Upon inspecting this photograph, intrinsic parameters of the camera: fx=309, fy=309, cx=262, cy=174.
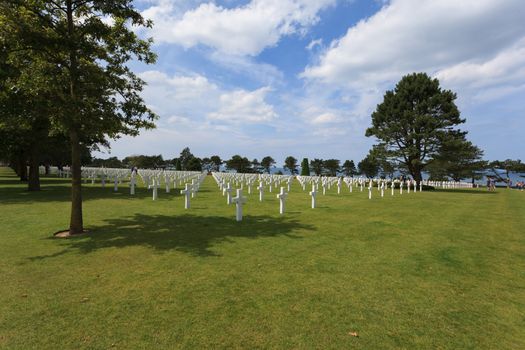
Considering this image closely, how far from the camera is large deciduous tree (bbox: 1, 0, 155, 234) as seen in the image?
6.88 meters

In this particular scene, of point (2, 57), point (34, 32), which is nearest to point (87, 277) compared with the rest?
point (34, 32)

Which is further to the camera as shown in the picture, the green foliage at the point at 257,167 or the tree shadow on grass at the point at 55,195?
the green foliage at the point at 257,167

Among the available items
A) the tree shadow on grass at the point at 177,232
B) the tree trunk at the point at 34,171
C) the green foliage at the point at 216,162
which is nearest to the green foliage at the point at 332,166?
the green foliage at the point at 216,162

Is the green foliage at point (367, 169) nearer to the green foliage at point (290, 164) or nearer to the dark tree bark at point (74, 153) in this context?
the green foliage at point (290, 164)

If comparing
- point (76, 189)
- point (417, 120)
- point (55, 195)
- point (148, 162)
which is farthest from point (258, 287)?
point (148, 162)

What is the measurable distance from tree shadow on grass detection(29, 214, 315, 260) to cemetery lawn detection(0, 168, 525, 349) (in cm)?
6

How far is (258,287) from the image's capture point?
4.62m

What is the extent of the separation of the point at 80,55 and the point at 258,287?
717cm

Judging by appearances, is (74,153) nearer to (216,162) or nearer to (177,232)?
(177,232)

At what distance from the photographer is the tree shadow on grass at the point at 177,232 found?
22.3 feet

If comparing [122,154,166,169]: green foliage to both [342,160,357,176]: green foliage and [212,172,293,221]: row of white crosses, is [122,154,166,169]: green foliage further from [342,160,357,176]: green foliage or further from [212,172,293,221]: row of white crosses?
[212,172,293,221]: row of white crosses

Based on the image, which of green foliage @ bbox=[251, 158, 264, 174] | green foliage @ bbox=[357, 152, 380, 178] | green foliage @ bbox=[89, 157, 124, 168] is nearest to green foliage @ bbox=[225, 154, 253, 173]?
green foliage @ bbox=[251, 158, 264, 174]

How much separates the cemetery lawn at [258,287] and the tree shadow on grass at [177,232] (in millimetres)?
57

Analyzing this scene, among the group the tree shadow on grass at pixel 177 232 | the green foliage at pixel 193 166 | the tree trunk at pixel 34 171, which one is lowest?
the tree shadow on grass at pixel 177 232
